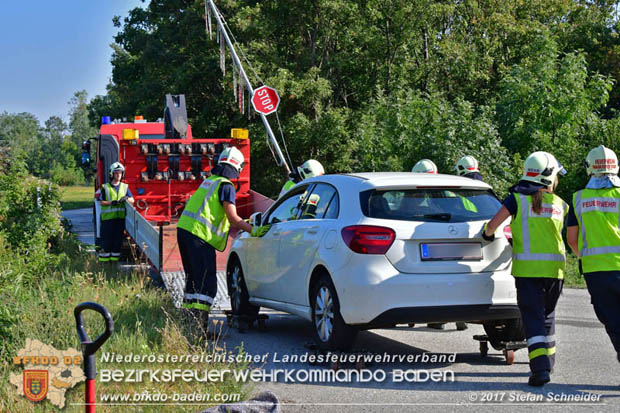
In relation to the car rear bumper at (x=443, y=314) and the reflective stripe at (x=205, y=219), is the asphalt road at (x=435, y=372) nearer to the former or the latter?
the car rear bumper at (x=443, y=314)

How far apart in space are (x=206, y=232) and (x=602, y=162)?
3.73 metres

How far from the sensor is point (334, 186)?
7320 mm

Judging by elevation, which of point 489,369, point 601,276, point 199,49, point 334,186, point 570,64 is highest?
point 199,49

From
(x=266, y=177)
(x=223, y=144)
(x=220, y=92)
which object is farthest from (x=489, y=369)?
(x=220, y=92)

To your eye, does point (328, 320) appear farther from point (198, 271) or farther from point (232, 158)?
point (232, 158)

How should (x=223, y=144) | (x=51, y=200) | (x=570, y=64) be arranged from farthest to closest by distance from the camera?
(x=570, y=64), (x=223, y=144), (x=51, y=200)

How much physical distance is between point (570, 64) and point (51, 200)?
12.4 m

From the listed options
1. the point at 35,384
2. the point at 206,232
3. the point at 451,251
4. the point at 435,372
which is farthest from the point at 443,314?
the point at 35,384

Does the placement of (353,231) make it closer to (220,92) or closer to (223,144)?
(223,144)

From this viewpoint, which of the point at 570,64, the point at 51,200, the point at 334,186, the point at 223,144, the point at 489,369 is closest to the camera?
the point at 489,369

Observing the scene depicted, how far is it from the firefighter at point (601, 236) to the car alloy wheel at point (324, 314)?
209 cm

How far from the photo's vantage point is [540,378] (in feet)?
20.1

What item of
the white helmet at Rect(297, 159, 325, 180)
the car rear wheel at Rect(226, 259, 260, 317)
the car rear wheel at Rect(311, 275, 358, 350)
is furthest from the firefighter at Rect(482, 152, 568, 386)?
the white helmet at Rect(297, 159, 325, 180)

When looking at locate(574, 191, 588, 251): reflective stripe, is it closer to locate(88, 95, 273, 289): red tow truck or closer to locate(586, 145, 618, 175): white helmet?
locate(586, 145, 618, 175): white helmet
